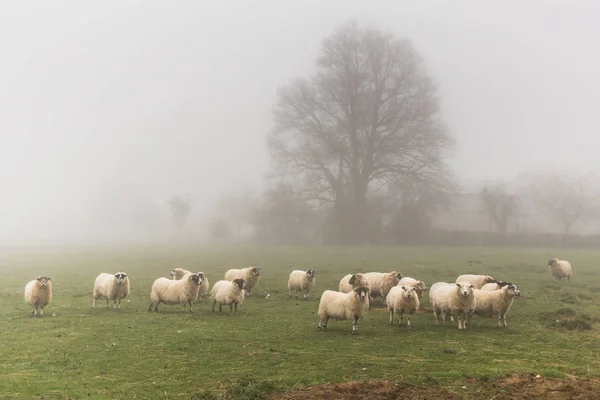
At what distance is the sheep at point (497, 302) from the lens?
618 inches

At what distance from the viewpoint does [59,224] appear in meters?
167

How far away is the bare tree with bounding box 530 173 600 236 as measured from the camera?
6988 centimetres

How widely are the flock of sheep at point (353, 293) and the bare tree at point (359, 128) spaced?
137ft

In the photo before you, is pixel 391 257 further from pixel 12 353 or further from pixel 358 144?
pixel 12 353

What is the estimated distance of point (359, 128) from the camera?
6700cm

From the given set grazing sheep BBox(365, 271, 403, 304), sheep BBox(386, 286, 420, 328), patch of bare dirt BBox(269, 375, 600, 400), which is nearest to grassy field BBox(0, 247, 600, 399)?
patch of bare dirt BBox(269, 375, 600, 400)

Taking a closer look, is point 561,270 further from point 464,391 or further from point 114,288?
point 114,288

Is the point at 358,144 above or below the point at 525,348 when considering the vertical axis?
above

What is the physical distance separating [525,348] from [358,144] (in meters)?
55.0

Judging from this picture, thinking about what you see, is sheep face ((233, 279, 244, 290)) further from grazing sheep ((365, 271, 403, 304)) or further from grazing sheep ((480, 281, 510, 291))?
grazing sheep ((480, 281, 510, 291))

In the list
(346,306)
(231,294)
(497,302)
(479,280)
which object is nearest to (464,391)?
(346,306)

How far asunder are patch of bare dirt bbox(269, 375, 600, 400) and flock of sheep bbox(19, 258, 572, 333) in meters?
5.65

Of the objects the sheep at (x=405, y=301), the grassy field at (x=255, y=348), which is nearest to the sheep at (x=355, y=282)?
the grassy field at (x=255, y=348)

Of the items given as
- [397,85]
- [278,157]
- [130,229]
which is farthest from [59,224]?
[397,85]
